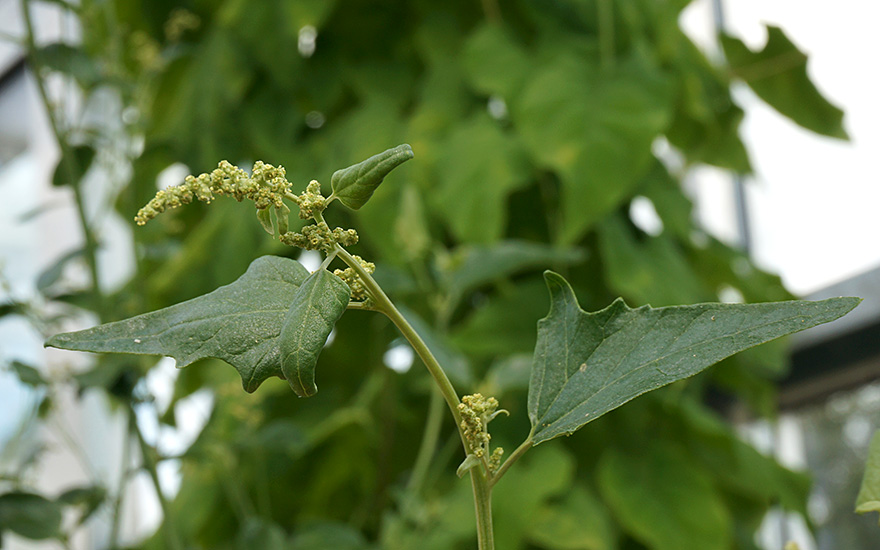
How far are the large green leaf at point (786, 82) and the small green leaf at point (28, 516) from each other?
598 mm

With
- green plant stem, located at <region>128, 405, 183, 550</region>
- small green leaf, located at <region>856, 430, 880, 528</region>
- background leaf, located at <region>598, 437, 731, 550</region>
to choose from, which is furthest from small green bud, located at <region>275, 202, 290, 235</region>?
background leaf, located at <region>598, 437, 731, 550</region>

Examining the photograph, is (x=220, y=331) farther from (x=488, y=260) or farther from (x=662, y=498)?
(x=662, y=498)

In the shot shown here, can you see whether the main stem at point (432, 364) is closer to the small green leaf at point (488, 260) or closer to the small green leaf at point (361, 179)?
the small green leaf at point (361, 179)

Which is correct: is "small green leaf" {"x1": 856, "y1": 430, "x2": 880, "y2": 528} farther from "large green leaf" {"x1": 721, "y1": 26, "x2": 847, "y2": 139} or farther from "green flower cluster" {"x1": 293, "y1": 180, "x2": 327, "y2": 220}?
"large green leaf" {"x1": 721, "y1": 26, "x2": 847, "y2": 139}

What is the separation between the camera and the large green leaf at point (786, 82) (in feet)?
2.10

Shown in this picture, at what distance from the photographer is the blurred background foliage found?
0.47 m

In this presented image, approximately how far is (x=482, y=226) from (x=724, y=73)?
320 millimetres

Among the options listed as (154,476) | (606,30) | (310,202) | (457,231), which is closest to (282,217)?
(310,202)

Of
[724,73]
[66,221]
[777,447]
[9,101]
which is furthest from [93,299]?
[9,101]

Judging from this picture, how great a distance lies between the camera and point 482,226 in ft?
1.72

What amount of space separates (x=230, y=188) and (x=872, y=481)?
12 cm

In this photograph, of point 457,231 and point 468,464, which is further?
point 457,231

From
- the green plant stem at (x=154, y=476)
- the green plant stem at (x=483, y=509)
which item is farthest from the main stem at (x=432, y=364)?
the green plant stem at (x=154, y=476)

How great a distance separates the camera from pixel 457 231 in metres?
0.52
